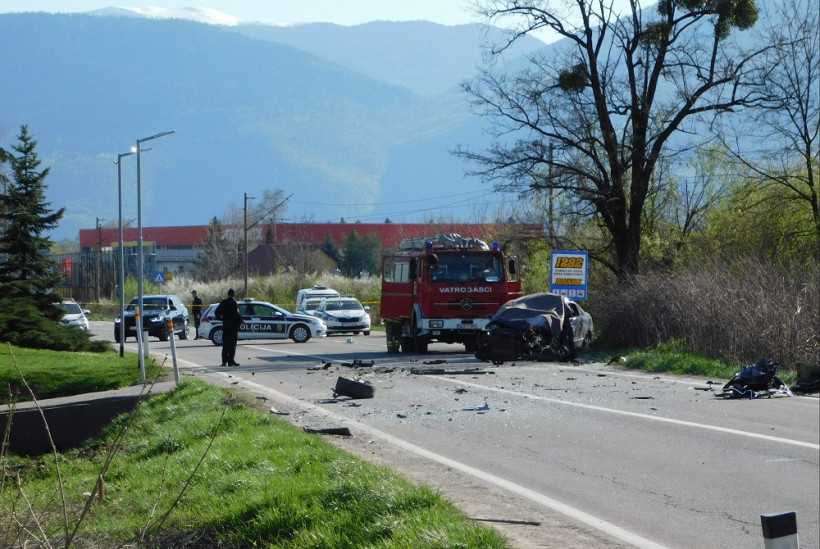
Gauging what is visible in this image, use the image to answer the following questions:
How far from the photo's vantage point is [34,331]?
3014cm

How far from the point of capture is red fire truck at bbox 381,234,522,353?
29078mm

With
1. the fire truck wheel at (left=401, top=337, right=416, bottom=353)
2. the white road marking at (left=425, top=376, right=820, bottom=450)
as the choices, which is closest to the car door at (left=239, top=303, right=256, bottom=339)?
the fire truck wheel at (left=401, top=337, right=416, bottom=353)

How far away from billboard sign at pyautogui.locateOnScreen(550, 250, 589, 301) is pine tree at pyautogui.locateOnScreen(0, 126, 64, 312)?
51.2 feet

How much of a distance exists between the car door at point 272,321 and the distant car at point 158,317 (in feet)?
14.0

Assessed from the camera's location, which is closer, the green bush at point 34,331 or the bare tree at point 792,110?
the green bush at point 34,331

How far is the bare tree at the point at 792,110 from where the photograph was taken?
109 feet

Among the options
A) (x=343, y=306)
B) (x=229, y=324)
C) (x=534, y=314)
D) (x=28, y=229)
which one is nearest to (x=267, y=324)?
(x=28, y=229)

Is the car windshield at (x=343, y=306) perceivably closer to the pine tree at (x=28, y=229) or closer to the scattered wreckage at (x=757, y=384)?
the pine tree at (x=28, y=229)

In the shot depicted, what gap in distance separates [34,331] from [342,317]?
19360 millimetres

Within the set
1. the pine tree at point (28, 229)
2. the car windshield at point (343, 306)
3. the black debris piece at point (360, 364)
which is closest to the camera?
the black debris piece at point (360, 364)

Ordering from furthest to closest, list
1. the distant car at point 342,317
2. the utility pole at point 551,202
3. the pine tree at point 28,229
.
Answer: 1. the distant car at point 342,317
2. the pine tree at point 28,229
3. the utility pole at point 551,202

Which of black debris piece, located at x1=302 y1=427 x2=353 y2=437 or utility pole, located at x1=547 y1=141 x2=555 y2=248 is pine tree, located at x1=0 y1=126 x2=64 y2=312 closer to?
utility pole, located at x1=547 y1=141 x2=555 y2=248

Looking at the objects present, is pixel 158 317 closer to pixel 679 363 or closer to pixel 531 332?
pixel 531 332

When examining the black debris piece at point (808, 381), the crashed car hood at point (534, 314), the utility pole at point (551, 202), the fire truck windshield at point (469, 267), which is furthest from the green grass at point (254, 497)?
the utility pole at point (551, 202)
